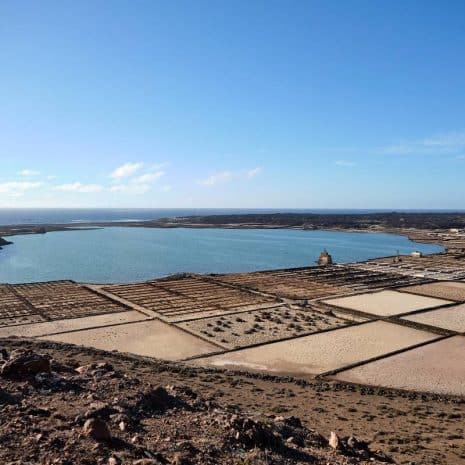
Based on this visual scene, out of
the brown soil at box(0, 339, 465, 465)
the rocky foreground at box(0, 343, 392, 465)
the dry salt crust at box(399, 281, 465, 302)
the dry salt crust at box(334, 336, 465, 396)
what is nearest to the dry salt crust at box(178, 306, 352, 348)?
the dry salt crust at box(334, 336, 465, 396)

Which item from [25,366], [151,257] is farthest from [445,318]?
[151,257]

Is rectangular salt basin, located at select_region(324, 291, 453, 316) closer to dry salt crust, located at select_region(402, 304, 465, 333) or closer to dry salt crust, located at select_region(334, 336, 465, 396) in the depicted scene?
dry salt crust, located at select_region(402, 304, 465, 333)

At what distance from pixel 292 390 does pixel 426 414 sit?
488 cm

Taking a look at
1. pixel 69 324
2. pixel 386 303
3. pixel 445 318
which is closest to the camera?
pixel 69 324

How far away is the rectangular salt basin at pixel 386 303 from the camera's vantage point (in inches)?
1398

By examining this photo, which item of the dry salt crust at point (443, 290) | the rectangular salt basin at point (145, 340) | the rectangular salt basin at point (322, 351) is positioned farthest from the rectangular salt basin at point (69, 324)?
the dry salt crust at point (443, 290)

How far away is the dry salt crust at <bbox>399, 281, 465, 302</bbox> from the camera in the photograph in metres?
41.6

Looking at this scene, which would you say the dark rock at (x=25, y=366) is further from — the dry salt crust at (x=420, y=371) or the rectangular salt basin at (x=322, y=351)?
the dry salt crust at (x=420, y=371)

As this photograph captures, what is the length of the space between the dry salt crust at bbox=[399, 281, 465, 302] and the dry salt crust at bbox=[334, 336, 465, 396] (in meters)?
17.4

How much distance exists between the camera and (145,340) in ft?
88.6

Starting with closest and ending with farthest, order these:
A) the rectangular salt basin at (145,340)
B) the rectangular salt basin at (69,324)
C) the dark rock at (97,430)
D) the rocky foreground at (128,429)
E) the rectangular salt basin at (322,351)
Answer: the rocky foreground at (128,429) → the dark rock at (97,430) → the rectangular salt basin at (322,351) → the rectangular salt basin at (145,340) → the rectangular salt basin at (69,324)

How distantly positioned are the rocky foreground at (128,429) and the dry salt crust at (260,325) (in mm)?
14166

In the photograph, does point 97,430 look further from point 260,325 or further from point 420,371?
point 260,325

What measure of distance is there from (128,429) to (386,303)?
1298 inches
